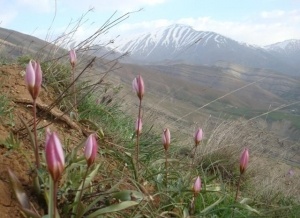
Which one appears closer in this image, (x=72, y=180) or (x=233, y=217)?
(x=72, y=180)

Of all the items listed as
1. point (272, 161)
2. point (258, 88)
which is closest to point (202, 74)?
point (258, 88)

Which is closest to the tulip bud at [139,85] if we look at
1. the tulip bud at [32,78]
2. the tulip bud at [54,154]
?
the tulip bud at [32,78]

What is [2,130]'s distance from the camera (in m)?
2.46

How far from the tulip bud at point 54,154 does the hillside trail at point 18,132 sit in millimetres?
668

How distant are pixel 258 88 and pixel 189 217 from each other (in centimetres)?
19293

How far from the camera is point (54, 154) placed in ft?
4.19

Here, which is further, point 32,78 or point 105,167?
point 105,167

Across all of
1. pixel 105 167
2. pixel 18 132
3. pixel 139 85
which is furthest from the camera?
pixel 105 167

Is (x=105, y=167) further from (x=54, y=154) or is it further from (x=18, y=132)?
(x=54, y=154)

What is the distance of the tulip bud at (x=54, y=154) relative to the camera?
1.25 meters

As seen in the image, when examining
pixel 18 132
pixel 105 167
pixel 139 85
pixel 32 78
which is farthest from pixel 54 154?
pixel 105 167

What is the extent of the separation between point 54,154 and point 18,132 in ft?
4.39

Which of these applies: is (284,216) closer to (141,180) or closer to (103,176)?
(141,180)

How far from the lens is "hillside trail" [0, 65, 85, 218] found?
193 cm
